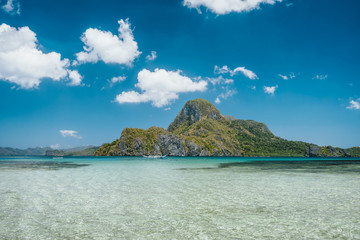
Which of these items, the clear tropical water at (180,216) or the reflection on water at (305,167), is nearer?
the clear tropical water at (180,216)

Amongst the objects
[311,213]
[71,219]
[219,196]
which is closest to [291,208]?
[311,213]

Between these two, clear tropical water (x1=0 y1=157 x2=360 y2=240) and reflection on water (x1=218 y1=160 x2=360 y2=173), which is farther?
reflection on water (x1=218 y1=160 x2=360 y2=173)

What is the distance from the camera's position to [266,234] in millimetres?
10438

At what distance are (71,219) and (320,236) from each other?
1327 cm

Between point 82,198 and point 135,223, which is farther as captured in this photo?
point 82,198

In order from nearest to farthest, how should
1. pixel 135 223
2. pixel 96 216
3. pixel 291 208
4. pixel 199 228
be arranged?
1. pixel 199 228
2. pixel 135 223
3. pixel 96 216
4. pixel 291 208

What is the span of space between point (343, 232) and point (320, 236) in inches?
59.9

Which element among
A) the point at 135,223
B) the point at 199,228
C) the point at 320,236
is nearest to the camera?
the point at 320,236

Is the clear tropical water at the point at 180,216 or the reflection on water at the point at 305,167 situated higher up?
the clear tropical water at the point at 180,216

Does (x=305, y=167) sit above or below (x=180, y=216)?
below

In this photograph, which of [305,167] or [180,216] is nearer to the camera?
[180,216]

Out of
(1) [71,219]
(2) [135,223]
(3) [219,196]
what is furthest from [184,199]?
(1) [71,219]

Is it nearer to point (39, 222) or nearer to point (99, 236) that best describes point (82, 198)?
point (39, 222)

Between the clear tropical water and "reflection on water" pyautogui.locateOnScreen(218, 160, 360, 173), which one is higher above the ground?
the clear tropical water
